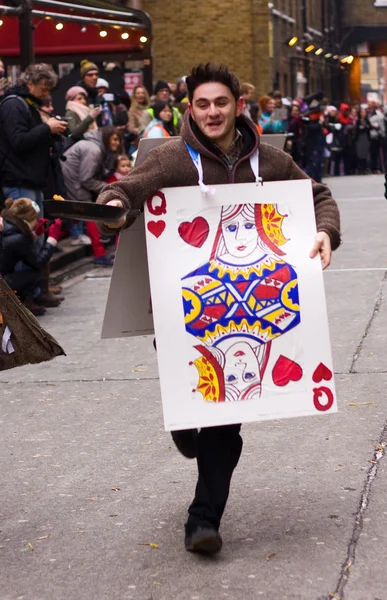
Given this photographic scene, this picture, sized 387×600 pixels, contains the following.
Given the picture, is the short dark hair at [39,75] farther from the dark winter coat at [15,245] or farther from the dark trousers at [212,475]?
the dark trousers at [212,475]

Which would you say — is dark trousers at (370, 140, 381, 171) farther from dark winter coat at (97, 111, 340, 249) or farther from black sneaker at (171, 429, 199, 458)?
dark winter coat at (97, 111, 340, 249)

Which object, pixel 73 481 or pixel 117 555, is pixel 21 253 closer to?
pixel 73 481

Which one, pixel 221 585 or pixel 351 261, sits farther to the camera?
pixel 351 261

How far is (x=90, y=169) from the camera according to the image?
13.6 m

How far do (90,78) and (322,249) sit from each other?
1152 centimetres

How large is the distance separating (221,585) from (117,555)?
20.5 inches

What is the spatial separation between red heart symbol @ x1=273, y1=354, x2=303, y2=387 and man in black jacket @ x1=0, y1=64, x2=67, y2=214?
6.63 metres

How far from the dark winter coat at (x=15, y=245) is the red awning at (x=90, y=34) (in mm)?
6398

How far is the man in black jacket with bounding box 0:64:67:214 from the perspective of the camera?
1097 cm

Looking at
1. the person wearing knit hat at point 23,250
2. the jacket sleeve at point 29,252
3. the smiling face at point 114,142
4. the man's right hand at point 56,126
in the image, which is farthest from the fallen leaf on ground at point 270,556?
the smiling face at point 114,142

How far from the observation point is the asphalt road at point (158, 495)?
4.45 m

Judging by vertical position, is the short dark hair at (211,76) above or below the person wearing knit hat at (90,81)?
below

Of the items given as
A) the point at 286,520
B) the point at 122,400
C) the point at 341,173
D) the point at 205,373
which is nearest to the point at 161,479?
the point at 286,520

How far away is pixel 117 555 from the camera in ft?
15.6
